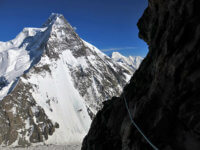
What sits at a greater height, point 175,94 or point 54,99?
point 54,99

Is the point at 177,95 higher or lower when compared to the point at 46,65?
lower

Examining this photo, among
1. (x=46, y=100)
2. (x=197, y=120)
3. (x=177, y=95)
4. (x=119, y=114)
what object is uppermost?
(x=46, y=100)

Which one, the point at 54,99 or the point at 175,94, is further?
the point at 54,99

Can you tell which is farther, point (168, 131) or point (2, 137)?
point (2, 137)

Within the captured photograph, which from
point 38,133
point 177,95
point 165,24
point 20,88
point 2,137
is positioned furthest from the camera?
point 20,88

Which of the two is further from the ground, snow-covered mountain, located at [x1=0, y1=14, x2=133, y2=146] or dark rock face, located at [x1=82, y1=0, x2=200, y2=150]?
snow-covered mountain, located at [x1=0, y1=14, x2=133, y2=146]

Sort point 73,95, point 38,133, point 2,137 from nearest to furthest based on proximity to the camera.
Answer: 1. point 2,137
2. point 38,133
3. point 73,95

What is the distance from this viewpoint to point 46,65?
173250mm

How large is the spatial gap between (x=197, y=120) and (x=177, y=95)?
1.81m

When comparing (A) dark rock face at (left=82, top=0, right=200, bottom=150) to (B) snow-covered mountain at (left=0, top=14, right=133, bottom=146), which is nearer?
(A) dark rock face at (left=82, top=0, right=200, bottom=150)

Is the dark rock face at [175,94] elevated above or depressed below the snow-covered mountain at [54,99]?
below

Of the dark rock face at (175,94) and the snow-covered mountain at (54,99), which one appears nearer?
the dark rock face at (175,94)

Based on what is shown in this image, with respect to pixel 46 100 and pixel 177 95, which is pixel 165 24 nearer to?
pixel 177 95

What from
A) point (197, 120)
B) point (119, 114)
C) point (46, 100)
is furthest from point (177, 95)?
point (46, 100)
